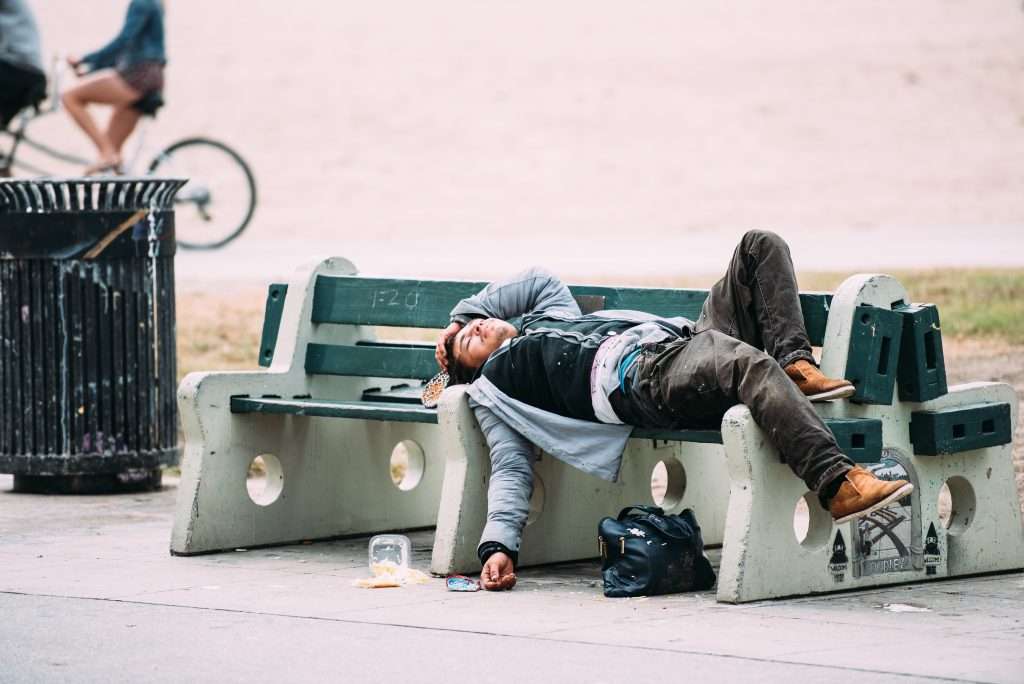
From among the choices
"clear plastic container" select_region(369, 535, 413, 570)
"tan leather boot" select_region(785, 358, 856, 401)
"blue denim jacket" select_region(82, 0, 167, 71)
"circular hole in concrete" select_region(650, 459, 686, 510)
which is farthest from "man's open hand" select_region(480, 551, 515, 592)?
"blue denim jacket" select_region(82, 0, 167, 71)

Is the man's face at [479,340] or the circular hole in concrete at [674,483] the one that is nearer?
the man's face at [479,340]

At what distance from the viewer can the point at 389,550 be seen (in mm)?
6328

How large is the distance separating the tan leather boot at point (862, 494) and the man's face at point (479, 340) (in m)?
1.40

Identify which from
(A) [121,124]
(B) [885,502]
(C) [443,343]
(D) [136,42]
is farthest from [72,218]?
(A) [121,124]

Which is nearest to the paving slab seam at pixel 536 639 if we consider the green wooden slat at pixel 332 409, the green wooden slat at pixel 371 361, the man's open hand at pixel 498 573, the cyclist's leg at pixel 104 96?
the man's open hand at pixel 498 573

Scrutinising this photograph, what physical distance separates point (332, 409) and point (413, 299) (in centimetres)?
62

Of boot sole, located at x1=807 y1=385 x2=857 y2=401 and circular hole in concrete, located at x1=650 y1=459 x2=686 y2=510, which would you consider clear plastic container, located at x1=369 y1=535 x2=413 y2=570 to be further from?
boot sole, located at x1=807 y1=385 x2=857 y2=401

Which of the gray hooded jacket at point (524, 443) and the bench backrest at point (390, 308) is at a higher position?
the bench backrest at point (390, 308)

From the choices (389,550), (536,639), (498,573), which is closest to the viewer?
(536,639)

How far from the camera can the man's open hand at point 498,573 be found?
19.4 feet

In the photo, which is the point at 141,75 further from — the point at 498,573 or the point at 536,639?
the point at 536,639

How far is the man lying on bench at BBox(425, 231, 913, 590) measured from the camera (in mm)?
5590

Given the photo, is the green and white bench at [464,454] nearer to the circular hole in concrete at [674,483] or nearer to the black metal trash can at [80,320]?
the circular hole in concrete at [674,483]

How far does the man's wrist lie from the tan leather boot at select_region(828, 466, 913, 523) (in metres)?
1.04
